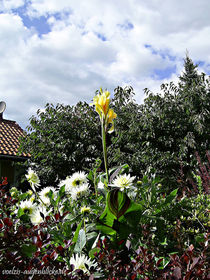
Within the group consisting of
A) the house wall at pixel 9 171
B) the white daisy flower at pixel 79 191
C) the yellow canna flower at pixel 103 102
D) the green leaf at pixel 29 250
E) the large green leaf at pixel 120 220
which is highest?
the house wall at pixel 9 171

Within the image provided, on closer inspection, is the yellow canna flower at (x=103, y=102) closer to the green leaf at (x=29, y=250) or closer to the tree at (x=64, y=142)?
the green leaf at (x=29, y=250)

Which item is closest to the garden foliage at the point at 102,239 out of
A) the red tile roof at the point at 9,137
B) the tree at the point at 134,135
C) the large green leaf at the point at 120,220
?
the large green leaf at the point at 120,220

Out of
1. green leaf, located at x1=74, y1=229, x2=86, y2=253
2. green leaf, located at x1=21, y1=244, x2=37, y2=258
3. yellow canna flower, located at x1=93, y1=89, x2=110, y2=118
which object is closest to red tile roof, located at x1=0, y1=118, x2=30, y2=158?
yellow canna flower, located at x1=93, y1=89, x2=110, y2=118

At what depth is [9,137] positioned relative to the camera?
43.9 ft

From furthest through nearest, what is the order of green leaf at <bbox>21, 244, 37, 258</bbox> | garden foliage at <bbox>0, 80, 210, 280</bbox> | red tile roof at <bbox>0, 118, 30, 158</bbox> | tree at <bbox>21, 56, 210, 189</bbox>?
1. red tile roof at <bbox>0, 118, 30, 158</bbox>
2. tree at <bbox>21, 56, 210, 189</bbox>
3. green leaf at <bbox>21, 244, 37, 258</bbox>
4. garden foliage at <bbox>0, 80, 210, 280</bbox>

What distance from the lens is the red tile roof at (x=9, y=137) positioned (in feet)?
38.5

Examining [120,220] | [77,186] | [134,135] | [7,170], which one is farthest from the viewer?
[7,170]

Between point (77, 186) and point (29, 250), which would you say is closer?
point (29, 250)

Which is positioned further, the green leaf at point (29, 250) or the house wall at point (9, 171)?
the house wall at point (9, 171)

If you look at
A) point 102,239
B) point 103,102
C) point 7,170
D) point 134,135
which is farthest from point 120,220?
point 7,170

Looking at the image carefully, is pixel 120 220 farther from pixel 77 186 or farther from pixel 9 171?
pixel 9 171

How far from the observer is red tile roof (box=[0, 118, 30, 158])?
11722mm

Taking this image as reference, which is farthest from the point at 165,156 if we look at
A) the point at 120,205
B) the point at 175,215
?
the point at 120,205

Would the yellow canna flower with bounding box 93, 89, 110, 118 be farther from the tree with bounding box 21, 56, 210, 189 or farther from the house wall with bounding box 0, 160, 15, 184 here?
the house wall with bounding box 0, 160, 15, 184
